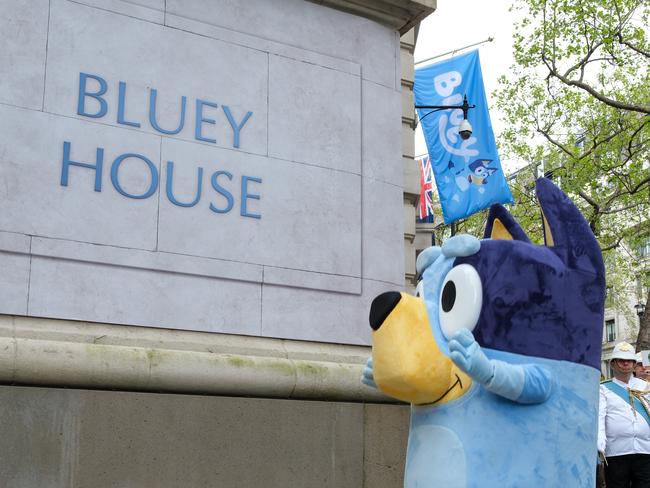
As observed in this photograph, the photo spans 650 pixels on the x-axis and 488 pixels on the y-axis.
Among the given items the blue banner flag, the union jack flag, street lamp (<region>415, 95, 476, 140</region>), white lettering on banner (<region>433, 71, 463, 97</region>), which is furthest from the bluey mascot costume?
the union jack flag

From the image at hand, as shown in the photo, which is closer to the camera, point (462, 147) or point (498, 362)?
point (498, 362)

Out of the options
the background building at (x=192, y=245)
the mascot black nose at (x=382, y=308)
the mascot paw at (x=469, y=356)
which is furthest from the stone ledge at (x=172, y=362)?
the mascot paw at (x=469, y=356)

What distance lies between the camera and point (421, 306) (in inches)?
154

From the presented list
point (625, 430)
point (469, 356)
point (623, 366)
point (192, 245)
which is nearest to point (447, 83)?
point (623, 366)

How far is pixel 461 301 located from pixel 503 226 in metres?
0.69

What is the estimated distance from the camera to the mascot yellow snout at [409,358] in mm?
3727

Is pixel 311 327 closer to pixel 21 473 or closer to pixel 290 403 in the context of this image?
pixel 290 403

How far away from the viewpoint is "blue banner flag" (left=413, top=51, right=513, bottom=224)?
35.5 ft

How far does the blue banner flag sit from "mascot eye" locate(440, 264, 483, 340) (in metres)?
6.90

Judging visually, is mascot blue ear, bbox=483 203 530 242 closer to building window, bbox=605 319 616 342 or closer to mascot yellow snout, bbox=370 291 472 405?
mascot yellow snout, bbox=370 291 472 405

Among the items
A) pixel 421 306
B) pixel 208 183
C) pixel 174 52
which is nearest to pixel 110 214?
pixel 208 183

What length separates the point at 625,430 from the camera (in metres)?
7.41

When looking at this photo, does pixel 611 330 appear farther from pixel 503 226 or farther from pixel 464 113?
pixel 503 226

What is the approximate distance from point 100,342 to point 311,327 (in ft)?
5.88
